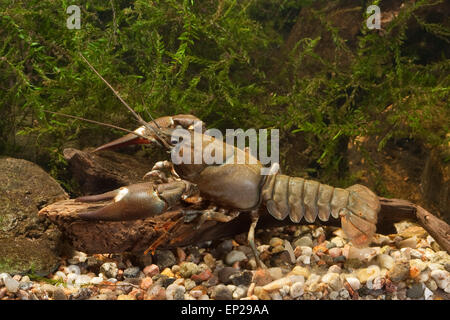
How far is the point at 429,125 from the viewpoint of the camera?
4.21 meters

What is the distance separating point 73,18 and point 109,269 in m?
2.47

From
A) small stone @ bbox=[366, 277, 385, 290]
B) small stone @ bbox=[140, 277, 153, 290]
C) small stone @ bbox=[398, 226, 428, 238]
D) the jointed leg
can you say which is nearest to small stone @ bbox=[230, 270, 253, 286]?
the jointed leg

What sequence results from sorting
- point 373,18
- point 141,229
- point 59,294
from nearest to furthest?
point 59,294 → point 141,229 → point 373,18

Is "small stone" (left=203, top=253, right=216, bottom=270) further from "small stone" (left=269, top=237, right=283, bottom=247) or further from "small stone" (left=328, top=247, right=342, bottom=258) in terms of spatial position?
"small stone" (left=328, top=247, right=342, bottom=258)

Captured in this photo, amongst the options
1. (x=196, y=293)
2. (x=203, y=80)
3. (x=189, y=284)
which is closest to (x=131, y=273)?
(x=189, y=284)

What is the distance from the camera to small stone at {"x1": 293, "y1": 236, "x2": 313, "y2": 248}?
3535 mm

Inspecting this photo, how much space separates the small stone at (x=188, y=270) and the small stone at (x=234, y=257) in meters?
0.32

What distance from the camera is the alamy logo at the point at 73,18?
3921 millimetres

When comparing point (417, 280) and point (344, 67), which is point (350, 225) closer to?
point (417, 280)

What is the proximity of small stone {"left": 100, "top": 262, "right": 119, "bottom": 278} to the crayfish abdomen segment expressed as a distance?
1363 mm

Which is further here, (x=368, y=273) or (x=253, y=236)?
(x=253, y=236)

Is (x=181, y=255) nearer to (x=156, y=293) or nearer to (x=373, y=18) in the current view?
(x=156, y=293)

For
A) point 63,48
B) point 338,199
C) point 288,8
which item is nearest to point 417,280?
point 338,199

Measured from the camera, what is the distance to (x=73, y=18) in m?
3.96
